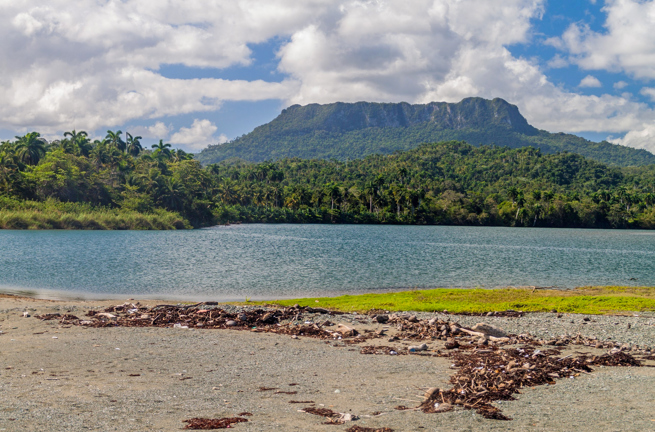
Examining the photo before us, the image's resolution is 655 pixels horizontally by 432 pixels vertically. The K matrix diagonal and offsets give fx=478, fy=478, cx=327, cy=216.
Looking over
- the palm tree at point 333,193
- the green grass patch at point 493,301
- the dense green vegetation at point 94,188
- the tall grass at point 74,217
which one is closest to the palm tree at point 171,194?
the dense green vegetation at point 94,188

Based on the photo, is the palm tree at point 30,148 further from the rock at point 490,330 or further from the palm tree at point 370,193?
the rock at point 490,330

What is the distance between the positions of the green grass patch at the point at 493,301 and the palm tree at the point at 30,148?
416 feet

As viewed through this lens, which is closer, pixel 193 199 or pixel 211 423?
pixel 211 423

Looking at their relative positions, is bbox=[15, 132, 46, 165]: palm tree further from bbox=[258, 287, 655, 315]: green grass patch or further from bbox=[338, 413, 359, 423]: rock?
bbox=[338, 413, 359, 423]: rock

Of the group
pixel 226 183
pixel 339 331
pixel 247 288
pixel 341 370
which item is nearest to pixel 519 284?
pixel 247 288

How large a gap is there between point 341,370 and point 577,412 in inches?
230

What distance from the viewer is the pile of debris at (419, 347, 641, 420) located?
389 inches

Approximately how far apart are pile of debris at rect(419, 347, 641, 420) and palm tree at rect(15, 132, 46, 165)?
141m

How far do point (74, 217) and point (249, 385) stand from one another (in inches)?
4310

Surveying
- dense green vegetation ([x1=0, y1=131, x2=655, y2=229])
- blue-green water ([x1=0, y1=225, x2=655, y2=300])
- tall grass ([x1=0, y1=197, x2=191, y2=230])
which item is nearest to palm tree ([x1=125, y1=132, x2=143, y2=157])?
dense green vegetation ([x1=0, y1=131, x2=655, y2=229])

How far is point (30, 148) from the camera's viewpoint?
12775 cm

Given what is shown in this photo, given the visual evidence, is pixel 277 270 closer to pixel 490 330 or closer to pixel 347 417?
pixel 490 330

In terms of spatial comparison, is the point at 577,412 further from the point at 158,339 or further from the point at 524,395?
the point at 158,339

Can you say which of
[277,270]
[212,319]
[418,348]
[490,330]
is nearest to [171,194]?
[277,270]
